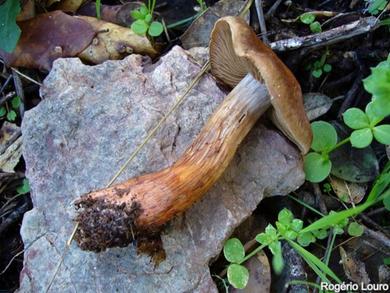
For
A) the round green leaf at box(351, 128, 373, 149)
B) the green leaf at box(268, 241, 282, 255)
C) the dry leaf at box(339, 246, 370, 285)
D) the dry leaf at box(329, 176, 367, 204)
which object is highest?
the round green leaf at box(351, 128, 373, 149)

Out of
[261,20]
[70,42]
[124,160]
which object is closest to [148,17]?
[70,42]

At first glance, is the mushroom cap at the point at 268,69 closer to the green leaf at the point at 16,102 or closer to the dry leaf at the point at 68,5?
the dry leaf at the point at 68,5

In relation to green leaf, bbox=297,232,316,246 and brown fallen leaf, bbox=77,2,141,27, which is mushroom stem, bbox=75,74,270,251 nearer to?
green leaf, bbox=297,232,316,246

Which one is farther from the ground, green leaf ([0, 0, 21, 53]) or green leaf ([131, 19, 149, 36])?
green leaf ([0, 0, 21, 53])

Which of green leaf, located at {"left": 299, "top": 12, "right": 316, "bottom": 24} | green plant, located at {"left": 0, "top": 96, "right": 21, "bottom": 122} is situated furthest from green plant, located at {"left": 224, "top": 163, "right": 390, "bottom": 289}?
green plant, located at {"left": 0, "top": 96, "right": 21, "bottom": 122}

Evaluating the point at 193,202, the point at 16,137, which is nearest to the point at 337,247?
the point at 193,202

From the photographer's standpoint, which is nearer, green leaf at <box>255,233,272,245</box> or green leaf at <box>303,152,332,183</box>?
green leaf at <box>255,233,272,245</box>

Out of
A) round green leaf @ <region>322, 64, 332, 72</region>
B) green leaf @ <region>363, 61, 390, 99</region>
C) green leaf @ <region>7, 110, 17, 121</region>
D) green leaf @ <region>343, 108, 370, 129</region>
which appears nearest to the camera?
green leaf @ <region>363, 61, 390, 99</region>
